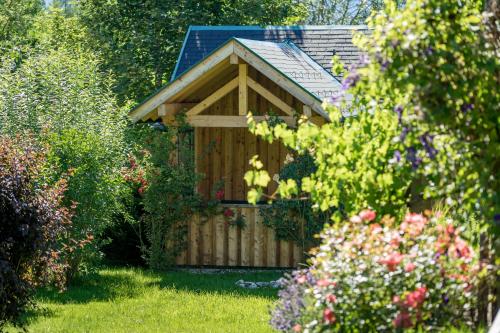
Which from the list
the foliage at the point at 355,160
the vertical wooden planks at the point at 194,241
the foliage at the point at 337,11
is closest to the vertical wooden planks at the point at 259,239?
the vertical wooden planks at the point at 194,241

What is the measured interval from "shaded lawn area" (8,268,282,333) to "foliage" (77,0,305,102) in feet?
48.5

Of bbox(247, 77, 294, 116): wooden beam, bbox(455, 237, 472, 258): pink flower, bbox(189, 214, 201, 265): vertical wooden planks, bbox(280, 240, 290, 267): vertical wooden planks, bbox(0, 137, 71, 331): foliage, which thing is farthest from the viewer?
bbox(189, 214, 201, 265): vertical wooden planks

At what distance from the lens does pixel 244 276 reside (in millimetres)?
15680

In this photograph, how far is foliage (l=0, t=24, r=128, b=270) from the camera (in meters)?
14.4

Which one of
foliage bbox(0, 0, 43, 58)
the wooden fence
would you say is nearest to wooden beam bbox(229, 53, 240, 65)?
the wooden fence

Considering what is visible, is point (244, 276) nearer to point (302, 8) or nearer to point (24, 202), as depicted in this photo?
point (24, 202)

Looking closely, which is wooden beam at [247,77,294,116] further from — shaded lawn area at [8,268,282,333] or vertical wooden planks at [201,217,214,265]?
shaded lawn area at [8,268,282,333]

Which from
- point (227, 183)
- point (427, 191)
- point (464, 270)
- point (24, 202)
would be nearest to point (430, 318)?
point (464, 270)

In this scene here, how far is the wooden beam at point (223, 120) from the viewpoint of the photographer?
52.1 ft

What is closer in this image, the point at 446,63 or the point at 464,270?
the point at 446,63

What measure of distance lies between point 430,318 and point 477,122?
4.35ft

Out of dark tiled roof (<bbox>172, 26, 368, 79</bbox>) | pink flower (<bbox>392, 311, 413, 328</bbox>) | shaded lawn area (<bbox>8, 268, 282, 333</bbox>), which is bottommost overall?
shaded lawn area (<bbox>8, 268, 282, 333</bbox>)

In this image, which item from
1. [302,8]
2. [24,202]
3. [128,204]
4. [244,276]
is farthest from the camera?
[302,8]

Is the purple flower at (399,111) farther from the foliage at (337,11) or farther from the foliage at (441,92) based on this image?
the foliage at (337,11)
